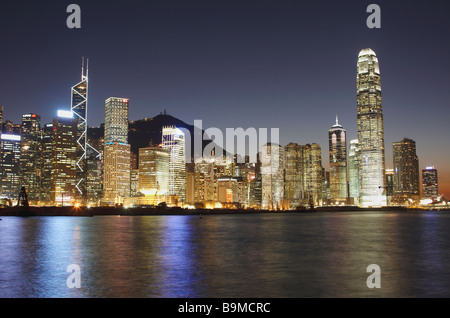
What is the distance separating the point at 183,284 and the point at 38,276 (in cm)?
1060

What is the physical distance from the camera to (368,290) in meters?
25.7

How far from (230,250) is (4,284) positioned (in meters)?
26.6

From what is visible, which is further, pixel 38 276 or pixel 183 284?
pixel 38 276

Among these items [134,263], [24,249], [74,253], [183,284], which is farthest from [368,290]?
[24,249]

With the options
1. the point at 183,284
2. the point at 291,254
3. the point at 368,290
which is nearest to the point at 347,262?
the point at 291,254

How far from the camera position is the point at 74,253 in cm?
4475
